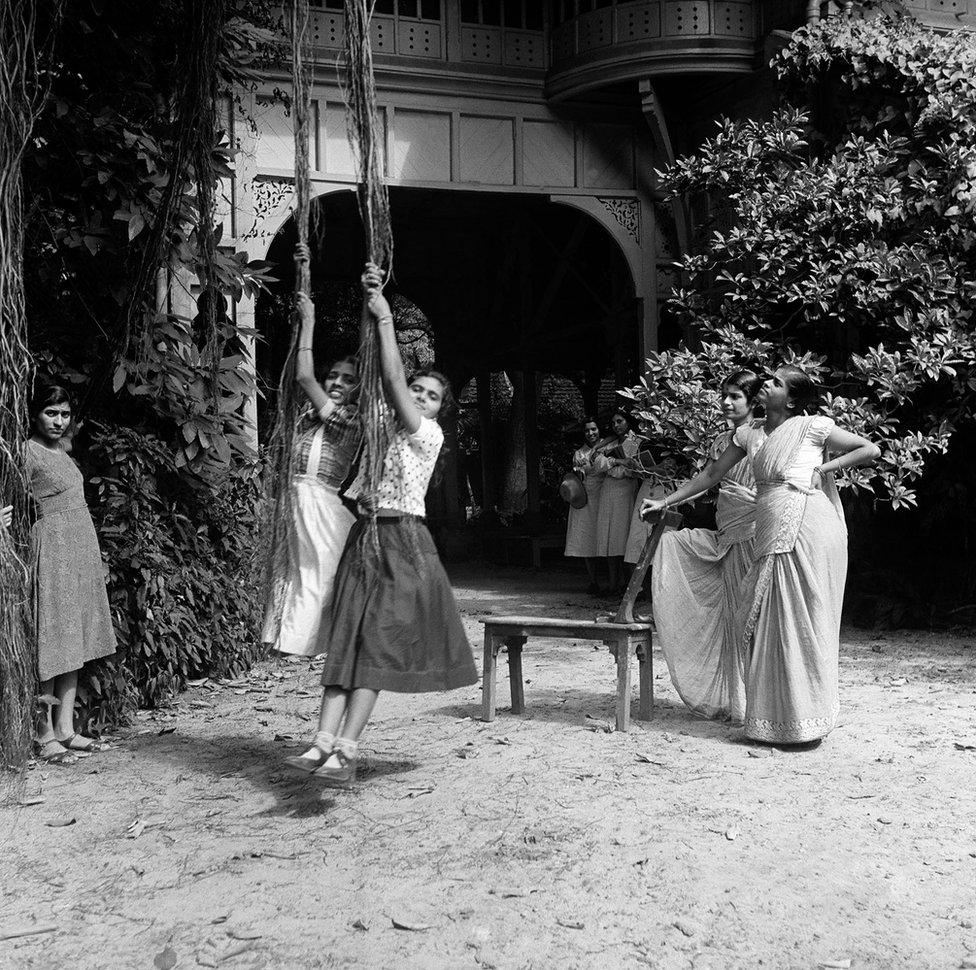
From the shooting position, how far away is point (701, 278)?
1090 centimetres

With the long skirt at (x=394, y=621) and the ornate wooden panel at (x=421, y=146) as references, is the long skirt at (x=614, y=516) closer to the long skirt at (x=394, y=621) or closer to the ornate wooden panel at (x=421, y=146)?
the ornate wooden panel at (x=421, y=146)

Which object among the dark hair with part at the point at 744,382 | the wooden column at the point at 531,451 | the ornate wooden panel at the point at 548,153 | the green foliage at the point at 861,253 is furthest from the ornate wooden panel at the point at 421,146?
the dark hair with part at the point at 744,382

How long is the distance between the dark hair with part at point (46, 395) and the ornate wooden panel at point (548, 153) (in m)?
6.52

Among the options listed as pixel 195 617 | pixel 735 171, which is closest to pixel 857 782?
pixel 195 617

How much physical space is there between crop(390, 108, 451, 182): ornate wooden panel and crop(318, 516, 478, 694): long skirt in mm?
6869

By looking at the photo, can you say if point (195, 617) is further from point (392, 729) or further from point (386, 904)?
point (386, 904)

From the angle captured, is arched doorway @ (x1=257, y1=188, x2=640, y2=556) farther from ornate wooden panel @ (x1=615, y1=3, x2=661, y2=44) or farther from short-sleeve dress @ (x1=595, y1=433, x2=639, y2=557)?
ornate wooden panel @ (x1=615, y1=3, x2=661, y2=44)

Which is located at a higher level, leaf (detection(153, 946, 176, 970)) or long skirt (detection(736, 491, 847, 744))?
long skirt (detection(736, 491, 847, 744))

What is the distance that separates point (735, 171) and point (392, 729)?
5580 mm

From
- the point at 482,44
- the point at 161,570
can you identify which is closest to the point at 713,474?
the point at 161,570

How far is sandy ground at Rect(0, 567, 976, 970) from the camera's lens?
3.18 meters

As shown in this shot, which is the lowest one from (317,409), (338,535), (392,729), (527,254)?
(392,729)

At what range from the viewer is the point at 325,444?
15.9 feet

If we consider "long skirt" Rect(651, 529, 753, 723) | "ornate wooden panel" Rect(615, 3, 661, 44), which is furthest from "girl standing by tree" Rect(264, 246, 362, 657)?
"ornate wooden panel" Rect(615, 3, 661, 44)
